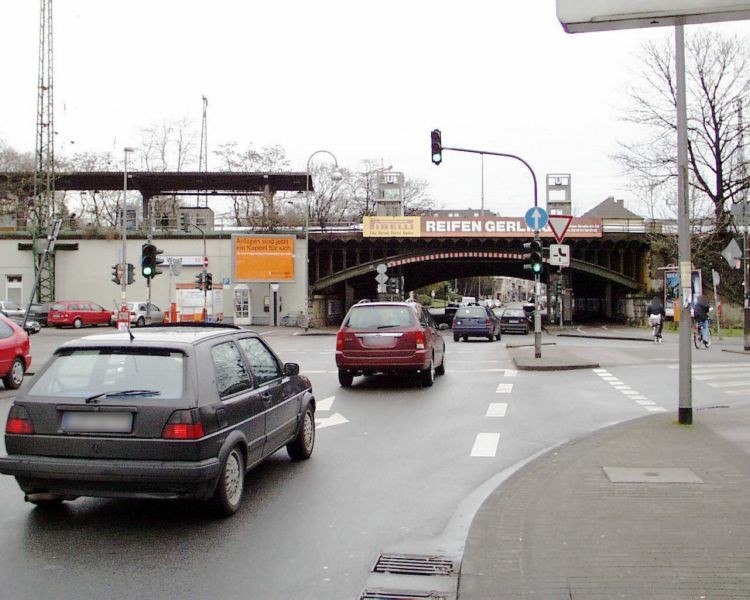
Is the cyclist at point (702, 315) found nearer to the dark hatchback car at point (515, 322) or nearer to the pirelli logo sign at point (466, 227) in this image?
the dark hatchback car at point (515, 322)

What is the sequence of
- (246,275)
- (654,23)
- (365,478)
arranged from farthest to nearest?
(246,275)
(365,478)
(654,23)

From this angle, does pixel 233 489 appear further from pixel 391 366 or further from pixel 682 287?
pixel 391 366

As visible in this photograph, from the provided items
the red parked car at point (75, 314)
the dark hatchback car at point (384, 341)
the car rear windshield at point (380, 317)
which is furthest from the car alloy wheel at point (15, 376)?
the red parked car at point (75, 314)

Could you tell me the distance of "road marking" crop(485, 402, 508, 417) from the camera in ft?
38.3

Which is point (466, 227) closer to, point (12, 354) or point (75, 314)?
point (75, 314)

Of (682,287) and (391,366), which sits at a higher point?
(682,287)

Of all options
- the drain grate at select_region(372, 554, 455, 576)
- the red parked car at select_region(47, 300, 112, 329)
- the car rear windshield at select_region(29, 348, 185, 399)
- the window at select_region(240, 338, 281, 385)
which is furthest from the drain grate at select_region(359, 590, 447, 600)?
the red parked car at select_region(47, 300, 112, 329)

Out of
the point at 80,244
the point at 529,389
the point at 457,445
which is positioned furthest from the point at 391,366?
the point at 80,244

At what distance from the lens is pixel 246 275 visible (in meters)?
49.5

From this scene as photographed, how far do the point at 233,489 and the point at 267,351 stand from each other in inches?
71.6

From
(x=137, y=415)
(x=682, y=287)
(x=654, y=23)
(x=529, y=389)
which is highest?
(x=654, y=23)

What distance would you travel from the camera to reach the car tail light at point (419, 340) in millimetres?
14406

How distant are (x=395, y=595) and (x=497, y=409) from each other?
7980 millimetres

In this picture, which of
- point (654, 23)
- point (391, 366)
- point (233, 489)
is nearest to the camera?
point (654, 23)
